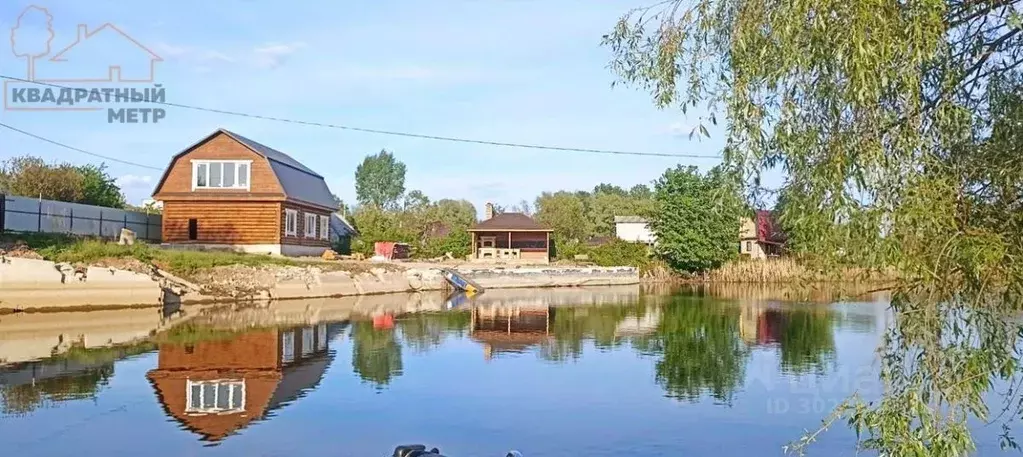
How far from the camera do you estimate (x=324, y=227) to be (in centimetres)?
4506

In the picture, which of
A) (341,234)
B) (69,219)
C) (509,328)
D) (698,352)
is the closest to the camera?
(698,352)

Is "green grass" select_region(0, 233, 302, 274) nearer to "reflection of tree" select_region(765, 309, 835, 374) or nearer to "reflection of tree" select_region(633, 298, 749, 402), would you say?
"reflection of tree" select_region(633, 298, 749, 402)

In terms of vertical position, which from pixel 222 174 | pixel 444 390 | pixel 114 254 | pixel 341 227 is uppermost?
pixel 222 174

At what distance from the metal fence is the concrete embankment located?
7565 millimetres

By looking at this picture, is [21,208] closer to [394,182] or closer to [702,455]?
[702,455]

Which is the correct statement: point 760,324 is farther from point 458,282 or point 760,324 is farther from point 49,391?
point 458,282

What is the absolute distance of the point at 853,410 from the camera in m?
5.37

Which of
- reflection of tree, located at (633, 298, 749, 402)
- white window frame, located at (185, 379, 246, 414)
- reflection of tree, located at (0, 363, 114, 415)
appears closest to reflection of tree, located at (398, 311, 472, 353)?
reflection of tree, located at (633, 298, 749, 402)

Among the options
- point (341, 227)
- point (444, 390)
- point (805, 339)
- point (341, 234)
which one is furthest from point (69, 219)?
point (805, 339)

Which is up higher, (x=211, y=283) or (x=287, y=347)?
(x=211, y=283)

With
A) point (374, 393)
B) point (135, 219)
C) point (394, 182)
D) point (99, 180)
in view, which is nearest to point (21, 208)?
point (135, 219)

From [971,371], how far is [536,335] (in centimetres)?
1728

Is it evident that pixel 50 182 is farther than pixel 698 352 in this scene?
Yes

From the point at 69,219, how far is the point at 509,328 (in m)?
21.7
